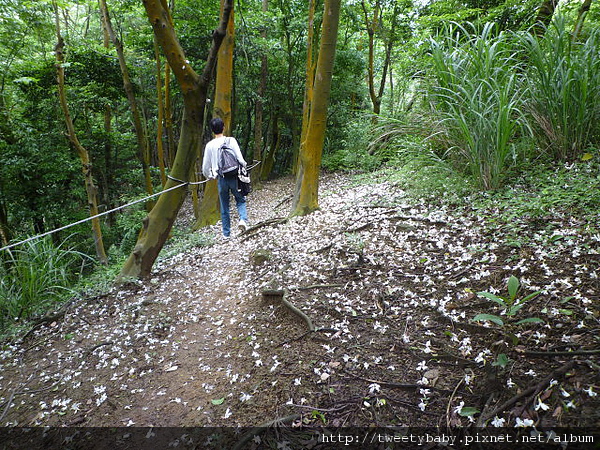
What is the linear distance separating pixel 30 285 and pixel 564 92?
21.2 ft

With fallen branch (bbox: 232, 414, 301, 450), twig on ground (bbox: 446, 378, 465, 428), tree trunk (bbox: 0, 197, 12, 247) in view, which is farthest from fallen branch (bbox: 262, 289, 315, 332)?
tree trunk (bbox: 0, 197, 12, 247)

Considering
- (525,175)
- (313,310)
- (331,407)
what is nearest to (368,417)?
(331,407)

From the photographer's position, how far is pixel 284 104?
13.8 metres

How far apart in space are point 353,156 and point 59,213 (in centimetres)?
866

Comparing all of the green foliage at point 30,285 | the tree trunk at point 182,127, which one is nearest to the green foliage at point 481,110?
the tree trunk at point 182,127

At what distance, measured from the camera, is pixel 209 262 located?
16.5 feet

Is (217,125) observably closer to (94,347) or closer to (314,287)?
(314,287)

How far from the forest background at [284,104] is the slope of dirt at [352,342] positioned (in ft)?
2.45

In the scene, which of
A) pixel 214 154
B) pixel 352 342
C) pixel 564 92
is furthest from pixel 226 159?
pixel 564 92

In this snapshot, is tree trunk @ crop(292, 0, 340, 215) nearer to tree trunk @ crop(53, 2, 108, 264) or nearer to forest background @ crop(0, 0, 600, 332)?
forest background @ crop(0, 0, 600, 332)

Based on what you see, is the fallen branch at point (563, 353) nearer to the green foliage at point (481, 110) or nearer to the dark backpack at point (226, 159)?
the green foliage at point (481, 110)

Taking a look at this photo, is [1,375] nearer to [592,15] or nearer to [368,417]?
[368,417]

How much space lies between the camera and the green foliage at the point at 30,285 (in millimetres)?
3992

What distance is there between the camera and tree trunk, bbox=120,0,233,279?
378cm
